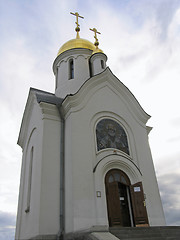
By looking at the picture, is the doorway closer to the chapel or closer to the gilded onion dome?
the chapel

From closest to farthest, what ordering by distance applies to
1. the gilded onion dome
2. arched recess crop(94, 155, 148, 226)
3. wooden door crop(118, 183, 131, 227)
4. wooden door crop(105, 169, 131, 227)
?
arched recess crop(94, 155, 148, 226), wooden door crop(105, 169, 131, 227), wooden door crop(118, 183, 131, 227), the gilded onion dome

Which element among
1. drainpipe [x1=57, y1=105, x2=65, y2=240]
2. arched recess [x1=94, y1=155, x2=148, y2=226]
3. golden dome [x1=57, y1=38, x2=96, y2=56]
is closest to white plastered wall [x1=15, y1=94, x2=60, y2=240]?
drainpipe [x1=57, y1=105, x2=65, y2=240]

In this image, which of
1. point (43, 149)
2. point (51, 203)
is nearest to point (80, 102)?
point (43, 149)

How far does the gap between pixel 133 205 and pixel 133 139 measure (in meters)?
3.17

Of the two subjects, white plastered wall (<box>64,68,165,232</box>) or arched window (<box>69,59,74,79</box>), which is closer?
white plastered wall (<box>64,68,165,232</box>)

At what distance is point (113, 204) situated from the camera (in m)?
8.12

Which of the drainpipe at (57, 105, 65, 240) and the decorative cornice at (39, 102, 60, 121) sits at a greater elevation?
the decorative cornice at (39, 102, 60, 121)

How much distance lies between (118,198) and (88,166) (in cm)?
165

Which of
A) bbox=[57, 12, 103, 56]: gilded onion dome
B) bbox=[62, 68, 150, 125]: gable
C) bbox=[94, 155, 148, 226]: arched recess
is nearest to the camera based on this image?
bbox=[94, 155, 148, 226]: arched recess

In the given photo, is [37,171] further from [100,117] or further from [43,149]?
[100,117]

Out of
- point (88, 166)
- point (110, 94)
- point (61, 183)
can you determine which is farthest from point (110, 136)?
point (61, 183)

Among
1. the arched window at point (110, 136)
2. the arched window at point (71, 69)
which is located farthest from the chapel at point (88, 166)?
the arched window at point (71, 69)

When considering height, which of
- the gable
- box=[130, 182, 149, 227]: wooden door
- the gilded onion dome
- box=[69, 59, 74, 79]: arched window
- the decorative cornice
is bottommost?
box=[130, 182, 149, 227]: wooden door

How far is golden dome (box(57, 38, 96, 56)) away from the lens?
14162mm
